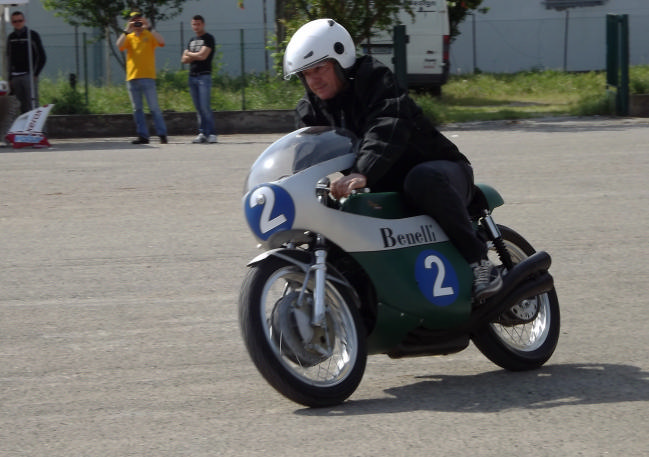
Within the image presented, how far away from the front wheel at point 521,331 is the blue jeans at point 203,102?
41.9ft

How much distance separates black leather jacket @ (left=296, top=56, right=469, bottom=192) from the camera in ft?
17.2

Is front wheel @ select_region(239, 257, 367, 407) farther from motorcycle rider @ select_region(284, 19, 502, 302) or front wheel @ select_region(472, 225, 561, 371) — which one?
front wheel @ select_region(472, 225, 561, 371)

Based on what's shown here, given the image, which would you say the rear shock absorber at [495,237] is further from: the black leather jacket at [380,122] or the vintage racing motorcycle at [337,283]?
the black leather jacket at [380,122]

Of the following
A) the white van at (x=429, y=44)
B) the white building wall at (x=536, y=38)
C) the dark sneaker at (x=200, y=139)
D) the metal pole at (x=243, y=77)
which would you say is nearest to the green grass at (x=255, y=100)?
the metal pole at (x=243, y=77)

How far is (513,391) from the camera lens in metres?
5.44

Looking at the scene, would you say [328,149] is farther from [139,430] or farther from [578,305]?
[578,305]

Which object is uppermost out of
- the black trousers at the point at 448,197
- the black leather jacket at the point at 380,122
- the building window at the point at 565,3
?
the building window at the point at 565,3

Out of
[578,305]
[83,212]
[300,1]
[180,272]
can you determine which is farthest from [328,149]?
[300,1]

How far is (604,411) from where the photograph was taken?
504 centimetres

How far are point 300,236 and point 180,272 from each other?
342 cm

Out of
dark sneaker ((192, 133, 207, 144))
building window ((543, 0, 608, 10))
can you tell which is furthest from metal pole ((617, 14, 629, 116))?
building window ((543, 0, 608, 10))

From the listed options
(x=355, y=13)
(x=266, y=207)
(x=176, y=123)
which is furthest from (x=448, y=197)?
(x=355, y=13)

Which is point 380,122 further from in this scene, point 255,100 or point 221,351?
point 255,100

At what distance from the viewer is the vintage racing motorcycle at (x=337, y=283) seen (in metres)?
5.06
